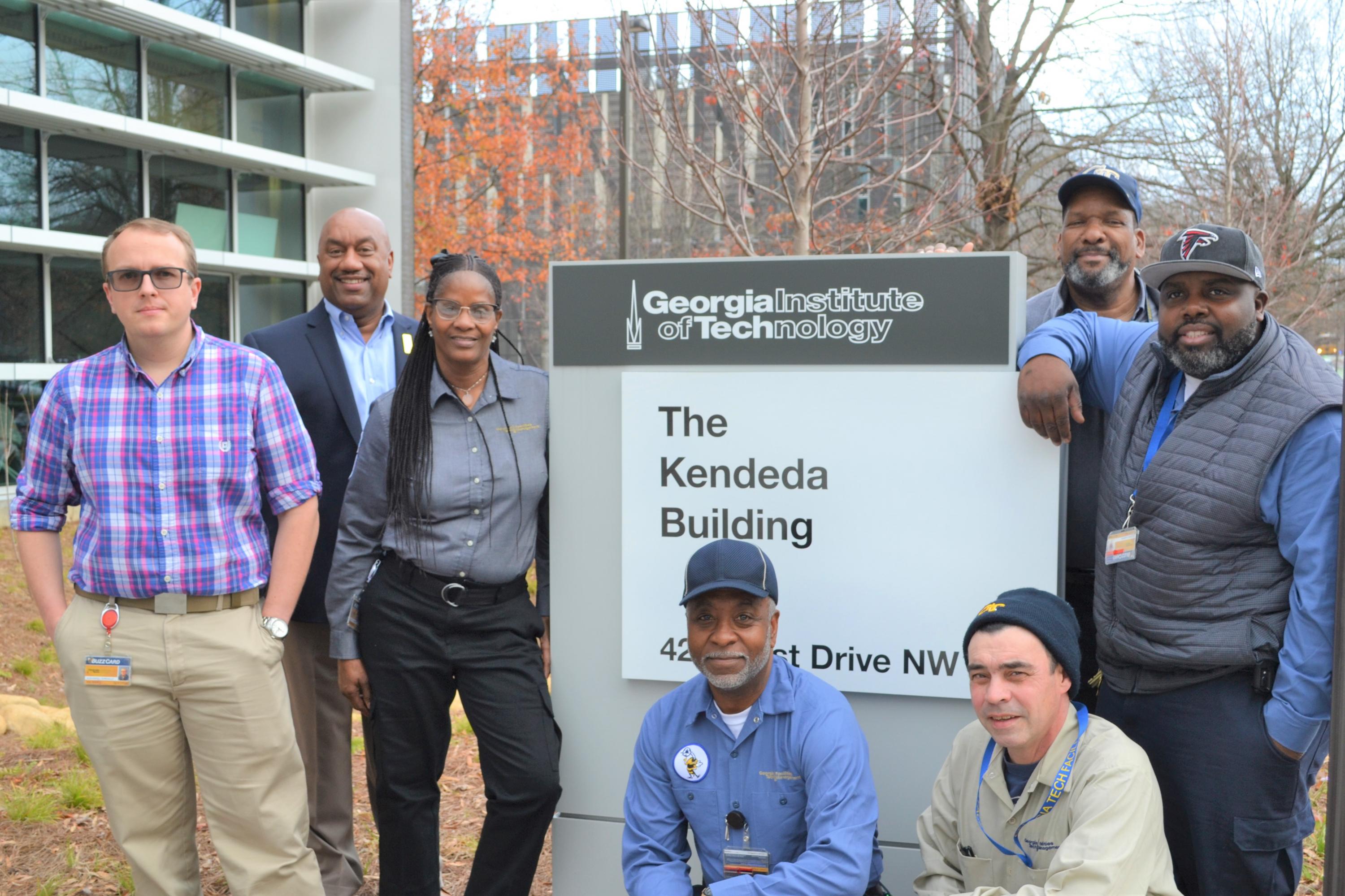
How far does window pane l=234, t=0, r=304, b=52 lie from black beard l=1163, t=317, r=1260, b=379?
19.2 m

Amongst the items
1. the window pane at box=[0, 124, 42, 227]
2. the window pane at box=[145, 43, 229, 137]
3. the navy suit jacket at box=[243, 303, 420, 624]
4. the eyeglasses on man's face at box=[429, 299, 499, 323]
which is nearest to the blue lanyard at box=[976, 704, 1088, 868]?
the eyeglasses on man's face at box=[429, 299, 499, 323]

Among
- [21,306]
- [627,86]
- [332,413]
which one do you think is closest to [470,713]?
[332,413]

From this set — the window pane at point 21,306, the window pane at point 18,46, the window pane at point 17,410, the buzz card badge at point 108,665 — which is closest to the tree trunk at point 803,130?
the buzz card badge at point 108,665

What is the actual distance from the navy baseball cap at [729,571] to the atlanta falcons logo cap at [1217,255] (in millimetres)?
1261

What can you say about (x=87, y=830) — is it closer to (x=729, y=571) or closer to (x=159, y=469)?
(x=159, y=469)

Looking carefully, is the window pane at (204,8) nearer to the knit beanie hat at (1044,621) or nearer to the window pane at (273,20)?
the window pane at (273,20)

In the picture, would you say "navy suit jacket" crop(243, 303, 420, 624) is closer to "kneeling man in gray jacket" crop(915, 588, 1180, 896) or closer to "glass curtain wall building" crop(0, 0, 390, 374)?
"kneeling man in gray jacket" crop(915, 588, 1180, 896)

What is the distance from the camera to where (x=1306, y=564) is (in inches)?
105

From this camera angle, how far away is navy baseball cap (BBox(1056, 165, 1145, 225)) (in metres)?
3.64

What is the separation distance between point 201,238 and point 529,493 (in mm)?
17048

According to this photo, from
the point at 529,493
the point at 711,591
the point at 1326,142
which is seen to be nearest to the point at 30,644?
the point at 529,493

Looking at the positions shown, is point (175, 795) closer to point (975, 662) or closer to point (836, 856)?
point (836, 856)

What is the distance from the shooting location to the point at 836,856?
2.90 m

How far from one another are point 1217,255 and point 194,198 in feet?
61.0
